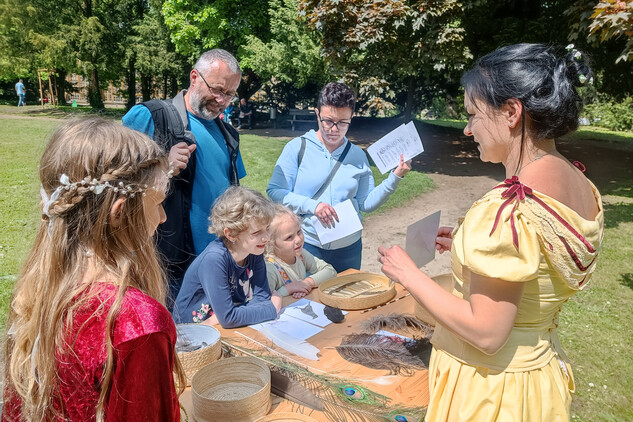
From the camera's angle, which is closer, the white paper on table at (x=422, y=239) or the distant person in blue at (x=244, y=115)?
the white paper on table at (x=422, y=239)

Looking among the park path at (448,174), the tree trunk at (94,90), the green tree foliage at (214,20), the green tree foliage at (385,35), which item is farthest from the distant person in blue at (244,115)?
the tree trunk at (94,90)

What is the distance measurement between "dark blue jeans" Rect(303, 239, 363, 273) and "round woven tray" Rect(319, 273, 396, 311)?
20.8 inches

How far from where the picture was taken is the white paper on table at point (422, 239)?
2.12 meters

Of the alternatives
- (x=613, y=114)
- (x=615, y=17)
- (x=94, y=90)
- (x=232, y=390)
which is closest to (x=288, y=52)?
(x=615, y=17)

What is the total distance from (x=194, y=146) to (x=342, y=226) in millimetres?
1159

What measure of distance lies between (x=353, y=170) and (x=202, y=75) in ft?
4.27

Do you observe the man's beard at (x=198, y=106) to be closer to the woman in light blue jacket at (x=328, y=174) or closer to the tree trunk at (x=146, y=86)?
the woman in light blue jacket at (x=328, y=174)

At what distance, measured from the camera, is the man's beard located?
Answer: 328 cm

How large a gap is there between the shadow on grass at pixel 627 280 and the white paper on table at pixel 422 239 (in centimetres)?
509

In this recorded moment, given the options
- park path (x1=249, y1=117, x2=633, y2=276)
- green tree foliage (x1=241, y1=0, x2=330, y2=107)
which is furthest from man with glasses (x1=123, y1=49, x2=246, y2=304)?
green tree foliage (x1=241, y1=0, x2=330, y2=107)

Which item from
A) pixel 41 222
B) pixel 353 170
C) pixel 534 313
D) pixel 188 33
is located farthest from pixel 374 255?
pixel 188 33

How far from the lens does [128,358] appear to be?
→ 44.3 inches

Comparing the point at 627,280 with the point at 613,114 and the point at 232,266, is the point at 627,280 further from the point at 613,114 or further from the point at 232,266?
the point at 613,114

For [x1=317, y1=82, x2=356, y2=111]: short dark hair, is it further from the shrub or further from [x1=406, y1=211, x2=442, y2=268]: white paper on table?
the shrub
